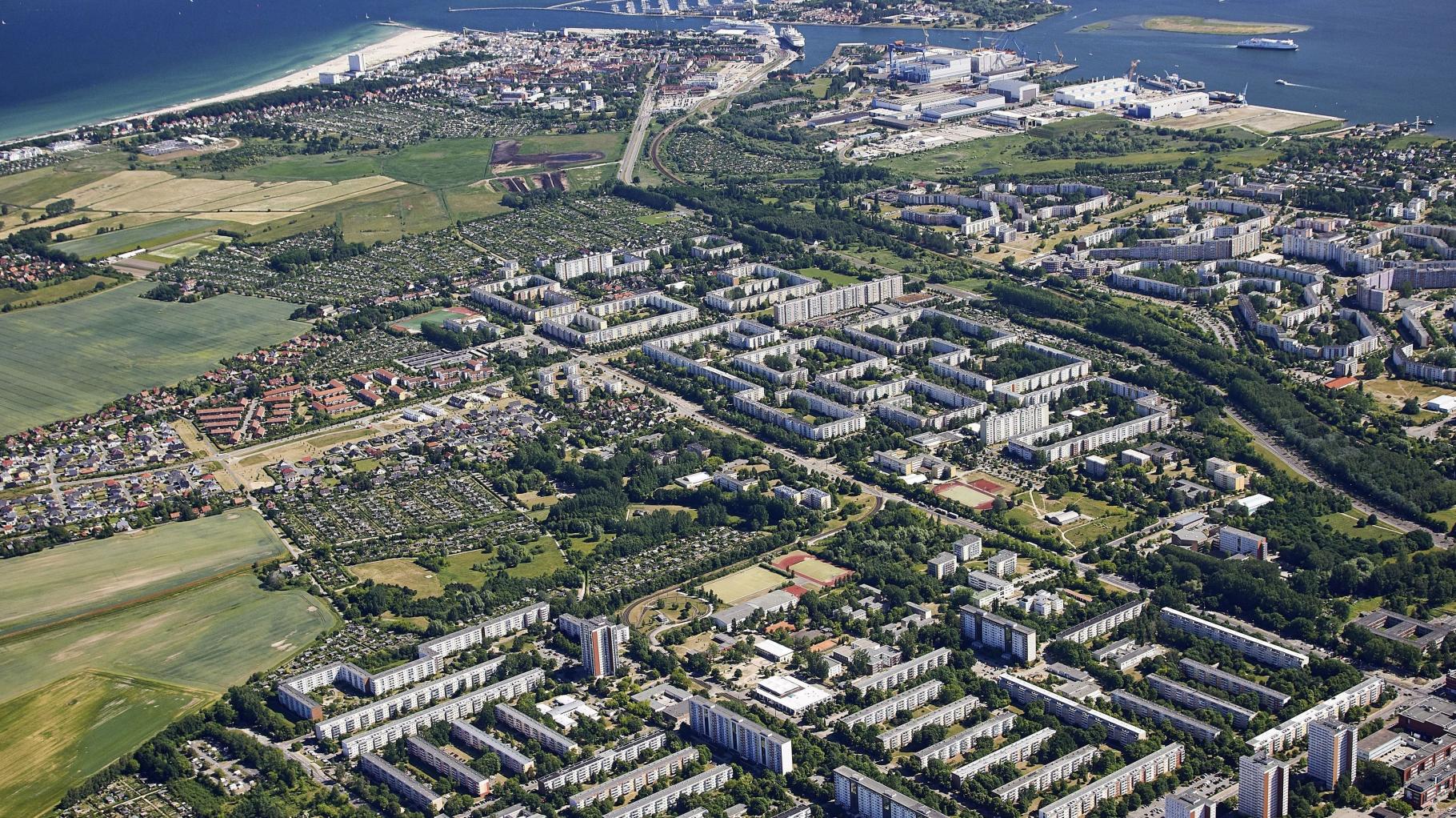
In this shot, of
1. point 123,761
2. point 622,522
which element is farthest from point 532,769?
point 622,522

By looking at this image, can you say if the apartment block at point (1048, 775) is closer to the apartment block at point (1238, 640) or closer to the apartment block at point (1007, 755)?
the apartment block at point (1007, 755)

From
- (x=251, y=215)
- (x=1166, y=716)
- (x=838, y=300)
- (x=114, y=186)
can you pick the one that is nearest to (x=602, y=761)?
(x=1166, y=716)

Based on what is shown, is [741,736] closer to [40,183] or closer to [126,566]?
[126,566]

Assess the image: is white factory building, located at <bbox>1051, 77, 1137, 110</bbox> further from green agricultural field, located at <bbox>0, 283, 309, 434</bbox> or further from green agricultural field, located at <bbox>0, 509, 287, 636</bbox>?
green agricultural field, located at <bbox>0, 509, 287, 636</bbox>

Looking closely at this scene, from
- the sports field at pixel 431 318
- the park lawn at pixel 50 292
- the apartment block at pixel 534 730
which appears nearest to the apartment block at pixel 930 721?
the apartment block at pixel 534 730

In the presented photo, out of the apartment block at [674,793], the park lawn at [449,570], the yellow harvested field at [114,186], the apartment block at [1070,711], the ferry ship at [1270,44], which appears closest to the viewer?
the apartment block at [674,793]

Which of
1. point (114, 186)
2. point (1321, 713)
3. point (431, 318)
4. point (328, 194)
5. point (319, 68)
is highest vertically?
point (319, 68)
